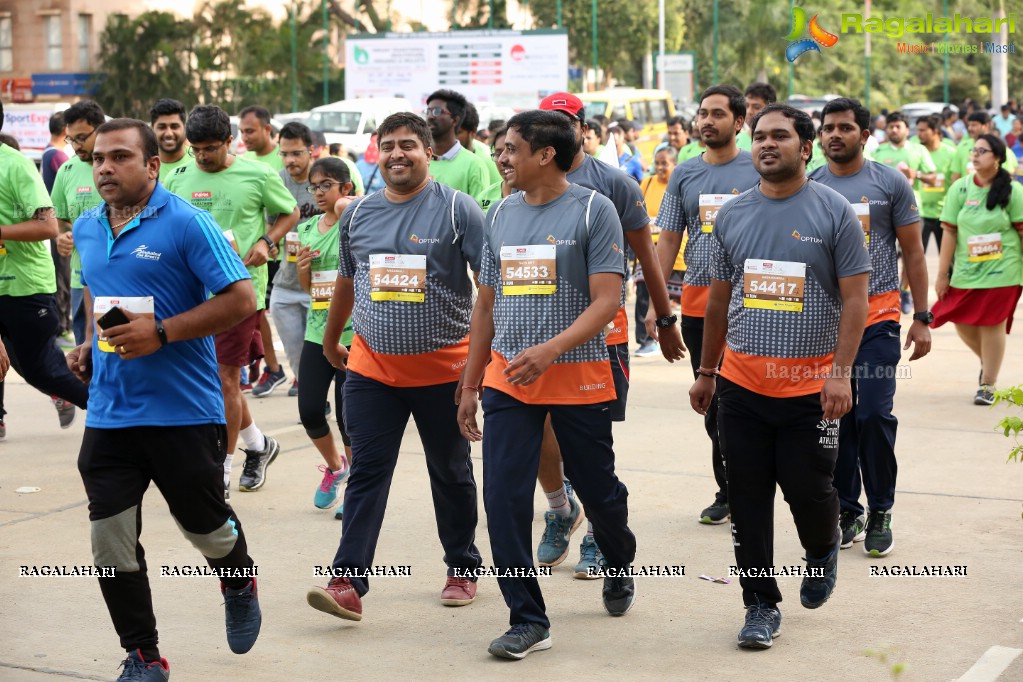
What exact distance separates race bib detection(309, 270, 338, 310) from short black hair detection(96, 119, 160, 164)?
2.63 m

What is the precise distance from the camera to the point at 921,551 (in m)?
6.41

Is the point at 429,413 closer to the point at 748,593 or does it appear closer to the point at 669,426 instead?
the point at 748,593

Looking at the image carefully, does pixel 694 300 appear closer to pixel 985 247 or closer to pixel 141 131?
pixel 141 131

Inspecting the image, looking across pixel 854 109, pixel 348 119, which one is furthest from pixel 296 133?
pixel 348 119

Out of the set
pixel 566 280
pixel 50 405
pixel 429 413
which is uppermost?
pixel 566 280

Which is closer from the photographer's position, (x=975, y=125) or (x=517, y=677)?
(x=517, y=677)

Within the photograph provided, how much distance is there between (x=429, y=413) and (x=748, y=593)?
1.43 m

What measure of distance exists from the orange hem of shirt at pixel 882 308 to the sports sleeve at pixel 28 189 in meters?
4.56

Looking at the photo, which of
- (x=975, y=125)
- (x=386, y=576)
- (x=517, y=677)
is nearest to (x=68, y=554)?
(x=386, y=576)

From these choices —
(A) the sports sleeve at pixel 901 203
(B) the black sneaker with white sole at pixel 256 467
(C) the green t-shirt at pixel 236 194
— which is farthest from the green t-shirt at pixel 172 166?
(A) the sports sleeve at pixel 901 203

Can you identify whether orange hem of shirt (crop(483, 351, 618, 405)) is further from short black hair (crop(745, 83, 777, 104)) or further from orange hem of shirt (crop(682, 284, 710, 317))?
short black hair (crop(745, 83, 777, 104))

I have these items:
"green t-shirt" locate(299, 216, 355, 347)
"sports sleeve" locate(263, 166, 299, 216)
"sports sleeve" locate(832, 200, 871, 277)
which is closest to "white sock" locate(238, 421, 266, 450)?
"green t-shirt" locate(299, 216, 355, 347)

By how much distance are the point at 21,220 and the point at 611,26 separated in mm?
45652

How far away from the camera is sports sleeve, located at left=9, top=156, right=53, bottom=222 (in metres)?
7.96
